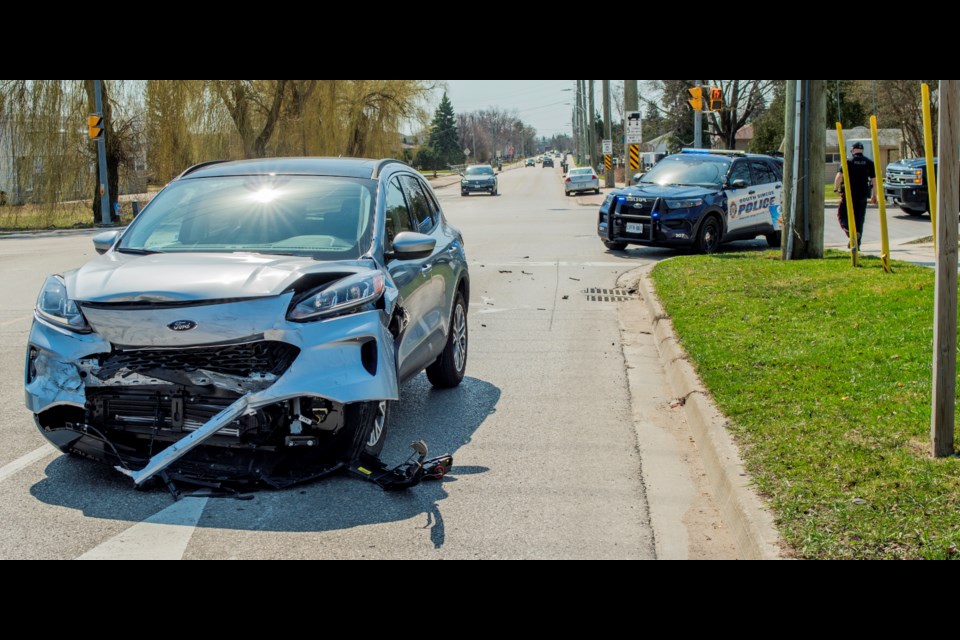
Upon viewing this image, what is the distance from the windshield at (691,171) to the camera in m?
18.6

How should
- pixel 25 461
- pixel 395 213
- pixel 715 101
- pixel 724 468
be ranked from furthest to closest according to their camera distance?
1. pixel 715 101
2. pixel 395 213
3. pixel 25 461
4. pixel 724 468

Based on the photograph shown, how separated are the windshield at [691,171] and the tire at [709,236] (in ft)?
2.68

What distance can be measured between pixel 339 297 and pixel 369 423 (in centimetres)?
71

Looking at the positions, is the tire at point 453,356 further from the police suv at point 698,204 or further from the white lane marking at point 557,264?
the police suv at point 698,204

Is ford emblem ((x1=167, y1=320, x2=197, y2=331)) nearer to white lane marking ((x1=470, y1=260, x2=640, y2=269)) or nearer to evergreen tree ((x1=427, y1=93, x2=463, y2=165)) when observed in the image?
white lane marking ((x1=470, y1=260, x2=640, y2=269))

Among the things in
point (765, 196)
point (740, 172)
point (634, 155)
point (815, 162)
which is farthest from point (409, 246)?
point (634, 155)

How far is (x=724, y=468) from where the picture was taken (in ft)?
18.0

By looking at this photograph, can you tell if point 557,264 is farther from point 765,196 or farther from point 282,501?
point 282,501

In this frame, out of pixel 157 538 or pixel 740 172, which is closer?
pixel 157 538

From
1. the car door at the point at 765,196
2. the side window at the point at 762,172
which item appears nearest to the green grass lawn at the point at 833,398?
the car door at the point at 765,196

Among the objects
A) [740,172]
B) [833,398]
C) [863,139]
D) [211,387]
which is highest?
[863,139]

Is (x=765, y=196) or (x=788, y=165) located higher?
(x=788, y=165)
